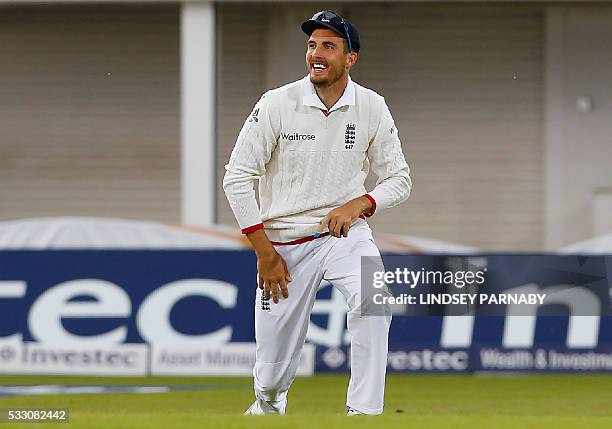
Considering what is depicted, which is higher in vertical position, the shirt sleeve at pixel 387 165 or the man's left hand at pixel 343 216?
the shirt sleeve at pixel 387 165

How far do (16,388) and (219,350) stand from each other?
1.74 metres

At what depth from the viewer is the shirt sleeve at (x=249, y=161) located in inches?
225

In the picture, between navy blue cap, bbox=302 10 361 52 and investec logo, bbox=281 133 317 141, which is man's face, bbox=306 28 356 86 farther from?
investec logo, bbox=281 133 317 141

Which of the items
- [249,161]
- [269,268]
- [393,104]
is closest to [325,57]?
[249,161]

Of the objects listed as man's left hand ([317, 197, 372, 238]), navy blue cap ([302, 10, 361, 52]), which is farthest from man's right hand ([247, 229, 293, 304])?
navy blue cap ([302, 10, 361, 52])

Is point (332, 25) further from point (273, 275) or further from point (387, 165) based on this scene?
point (273, 275)

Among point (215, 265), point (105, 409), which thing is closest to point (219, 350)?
point (215, 265)

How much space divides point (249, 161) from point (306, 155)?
25 centimetres

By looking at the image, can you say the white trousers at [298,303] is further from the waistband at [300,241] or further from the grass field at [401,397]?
the grass field at [401,397]

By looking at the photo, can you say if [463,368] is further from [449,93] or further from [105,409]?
[449,93]

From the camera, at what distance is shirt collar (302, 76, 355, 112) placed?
5719 mm

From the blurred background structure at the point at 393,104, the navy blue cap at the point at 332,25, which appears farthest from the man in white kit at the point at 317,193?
the blurred background structure at the point at 393,104

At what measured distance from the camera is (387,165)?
591cm

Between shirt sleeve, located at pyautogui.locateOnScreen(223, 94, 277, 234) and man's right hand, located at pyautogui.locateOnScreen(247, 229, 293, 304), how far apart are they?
6cm
